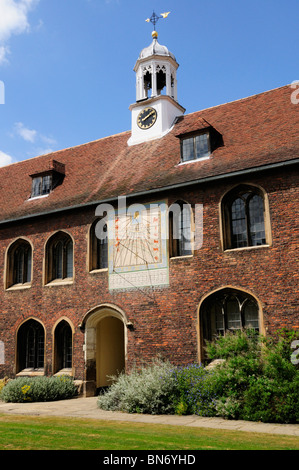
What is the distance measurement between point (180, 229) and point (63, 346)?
621 centimetres

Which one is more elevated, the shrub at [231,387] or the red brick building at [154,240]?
the red brick building at [154,240]

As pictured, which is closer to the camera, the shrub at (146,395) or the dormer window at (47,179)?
the shrub at (146,395)

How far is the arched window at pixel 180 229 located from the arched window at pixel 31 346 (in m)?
6.29

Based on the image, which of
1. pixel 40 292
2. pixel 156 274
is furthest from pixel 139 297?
pixel 40 292

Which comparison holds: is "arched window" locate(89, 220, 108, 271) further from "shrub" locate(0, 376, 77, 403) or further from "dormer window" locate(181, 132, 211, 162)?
"shrub" locate(0, 376, 77, 403)

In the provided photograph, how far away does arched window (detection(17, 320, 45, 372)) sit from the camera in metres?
17.3

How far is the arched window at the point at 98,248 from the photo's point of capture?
16469 mm

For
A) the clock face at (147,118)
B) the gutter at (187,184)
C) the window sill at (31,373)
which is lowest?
the window sill at (31,373)

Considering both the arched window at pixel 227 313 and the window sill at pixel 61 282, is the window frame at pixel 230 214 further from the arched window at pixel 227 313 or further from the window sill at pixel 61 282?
the window sill at pixel 61 282

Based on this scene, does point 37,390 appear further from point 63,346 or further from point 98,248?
point 98,248

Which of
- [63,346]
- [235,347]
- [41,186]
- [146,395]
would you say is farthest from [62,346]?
[235,347]

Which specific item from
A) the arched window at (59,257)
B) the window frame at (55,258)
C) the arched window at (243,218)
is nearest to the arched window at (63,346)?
the window frame at (55,258)
